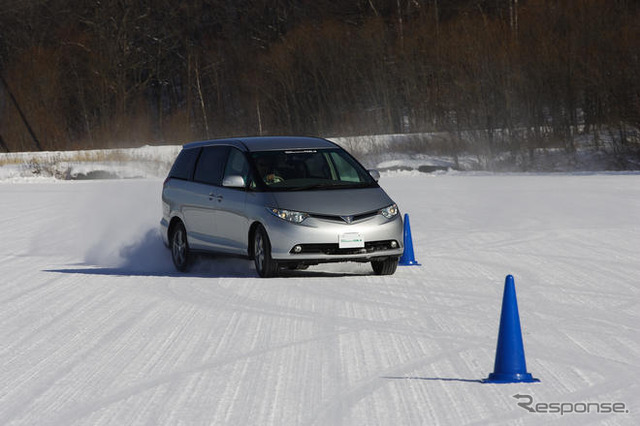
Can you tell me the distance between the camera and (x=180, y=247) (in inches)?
621

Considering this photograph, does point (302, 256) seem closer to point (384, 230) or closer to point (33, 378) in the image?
point (384, 230)

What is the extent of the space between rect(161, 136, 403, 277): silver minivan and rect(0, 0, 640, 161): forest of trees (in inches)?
1094

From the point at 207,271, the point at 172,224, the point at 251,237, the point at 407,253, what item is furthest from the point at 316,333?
the point at 172,224

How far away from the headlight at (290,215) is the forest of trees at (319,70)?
1152 inches

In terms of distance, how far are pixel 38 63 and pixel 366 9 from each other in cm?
2004

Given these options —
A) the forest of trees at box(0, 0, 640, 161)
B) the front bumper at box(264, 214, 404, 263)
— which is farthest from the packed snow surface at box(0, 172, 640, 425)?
the forest of trees at box(0, 0, 640, 161)

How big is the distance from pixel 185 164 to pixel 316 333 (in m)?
6.70

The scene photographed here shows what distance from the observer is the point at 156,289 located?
13.4 m

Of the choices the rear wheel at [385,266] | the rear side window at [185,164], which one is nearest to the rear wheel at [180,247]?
the rear side window at [185,164]

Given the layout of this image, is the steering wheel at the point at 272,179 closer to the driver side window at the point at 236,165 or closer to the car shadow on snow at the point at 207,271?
the driver side window at the point at 236,165

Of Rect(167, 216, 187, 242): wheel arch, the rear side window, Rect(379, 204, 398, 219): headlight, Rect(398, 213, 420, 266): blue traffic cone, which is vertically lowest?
Rect(398, 213, 420, 266): blue traffic cone

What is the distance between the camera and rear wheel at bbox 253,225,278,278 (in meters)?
13.7

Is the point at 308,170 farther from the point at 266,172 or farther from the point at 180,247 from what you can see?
the point at 180,247

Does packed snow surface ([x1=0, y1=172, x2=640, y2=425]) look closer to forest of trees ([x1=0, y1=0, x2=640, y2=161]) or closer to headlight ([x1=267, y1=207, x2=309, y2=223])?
headlight ([x1=267, y1=207, x2=309, y2=223])
